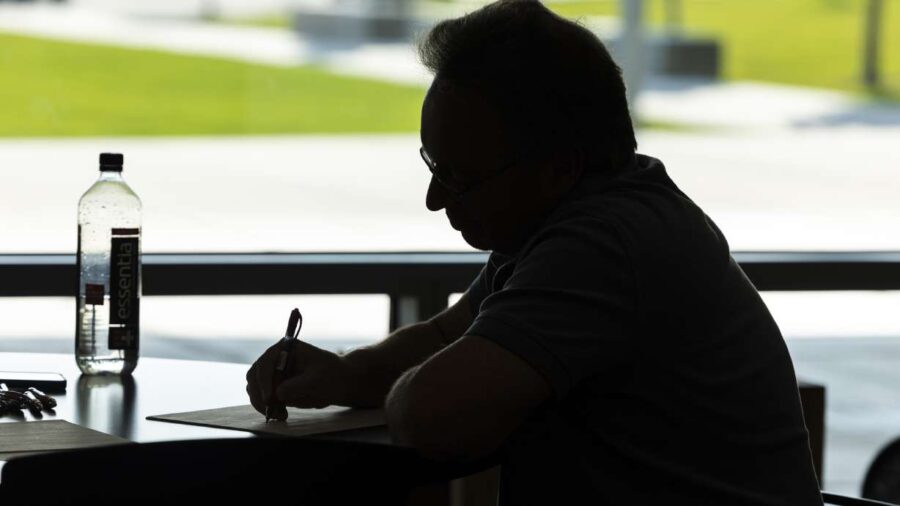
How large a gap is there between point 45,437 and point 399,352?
0.56 meters

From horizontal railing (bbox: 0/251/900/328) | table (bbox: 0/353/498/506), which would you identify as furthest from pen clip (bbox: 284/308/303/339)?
horizontal railing (bbox: 0/251/900/328)

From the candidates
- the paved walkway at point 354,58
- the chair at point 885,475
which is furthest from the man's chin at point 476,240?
the chair at point 885,475

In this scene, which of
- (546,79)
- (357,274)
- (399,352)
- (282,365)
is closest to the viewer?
(546,79)

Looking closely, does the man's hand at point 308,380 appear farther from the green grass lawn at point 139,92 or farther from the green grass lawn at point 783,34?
the green grass lawn at point 783,34

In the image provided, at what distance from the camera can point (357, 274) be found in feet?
13.2

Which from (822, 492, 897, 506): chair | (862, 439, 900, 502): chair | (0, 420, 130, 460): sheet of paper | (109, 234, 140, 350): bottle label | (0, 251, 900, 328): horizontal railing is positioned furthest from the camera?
(0, 251, 900, 328): horizontal railing

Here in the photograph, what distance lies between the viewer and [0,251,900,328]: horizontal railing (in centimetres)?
377

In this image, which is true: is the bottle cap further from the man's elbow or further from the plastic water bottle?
the man's elbow

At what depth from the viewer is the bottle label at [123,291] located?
79.7 inches

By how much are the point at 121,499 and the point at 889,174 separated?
3875mm

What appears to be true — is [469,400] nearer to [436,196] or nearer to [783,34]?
[436,196]

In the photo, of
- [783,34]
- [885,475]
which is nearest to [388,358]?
[885,475]

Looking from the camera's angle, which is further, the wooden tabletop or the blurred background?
the blurred background

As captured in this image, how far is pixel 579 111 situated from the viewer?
158cm
